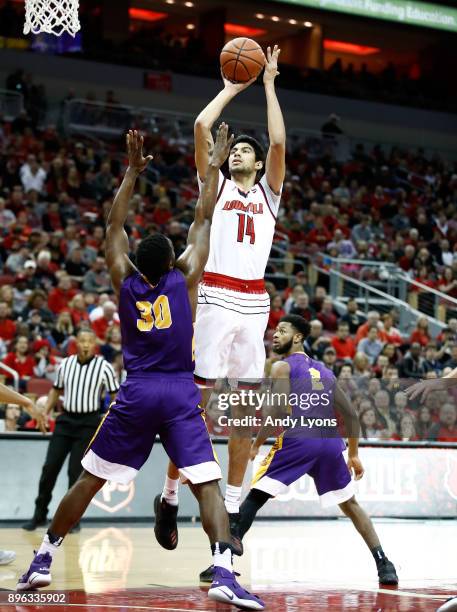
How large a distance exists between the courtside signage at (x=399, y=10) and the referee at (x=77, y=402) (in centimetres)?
1352

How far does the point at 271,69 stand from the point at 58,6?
2.05 m

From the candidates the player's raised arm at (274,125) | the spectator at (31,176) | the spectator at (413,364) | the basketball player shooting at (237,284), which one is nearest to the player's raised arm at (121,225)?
the basketball player shooting at (237,284)

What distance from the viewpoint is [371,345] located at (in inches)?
715

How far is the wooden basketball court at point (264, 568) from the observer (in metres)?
6.61

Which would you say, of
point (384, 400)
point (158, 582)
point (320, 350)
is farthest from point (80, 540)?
point (320, 350)

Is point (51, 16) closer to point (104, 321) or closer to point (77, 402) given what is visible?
point (77, 402)

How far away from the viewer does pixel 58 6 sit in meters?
8.71

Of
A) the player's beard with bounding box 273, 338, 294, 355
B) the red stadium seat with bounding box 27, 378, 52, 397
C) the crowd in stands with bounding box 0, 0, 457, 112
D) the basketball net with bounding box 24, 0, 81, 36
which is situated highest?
the crowd in stands with bounding box 0, 0, 457, 112

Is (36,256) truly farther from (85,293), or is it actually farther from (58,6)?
(58,6)

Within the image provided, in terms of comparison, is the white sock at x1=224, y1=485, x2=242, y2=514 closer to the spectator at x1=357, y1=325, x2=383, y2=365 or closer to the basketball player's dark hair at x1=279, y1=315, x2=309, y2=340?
the basketball player's dark hair at x1=279, y1=315, x2=309, y2=340

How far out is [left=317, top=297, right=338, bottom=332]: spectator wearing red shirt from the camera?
19.2 meters

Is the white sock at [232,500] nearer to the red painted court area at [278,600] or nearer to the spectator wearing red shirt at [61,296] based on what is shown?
the red painted court area at [278,600]

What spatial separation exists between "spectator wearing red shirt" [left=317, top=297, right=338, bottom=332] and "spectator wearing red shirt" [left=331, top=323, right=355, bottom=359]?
3.45ft

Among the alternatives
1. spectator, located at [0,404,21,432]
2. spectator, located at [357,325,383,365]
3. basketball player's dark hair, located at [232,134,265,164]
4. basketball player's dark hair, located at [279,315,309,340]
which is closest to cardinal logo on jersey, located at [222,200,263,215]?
basketball player's dark hair, located at [232,134,265,164]
